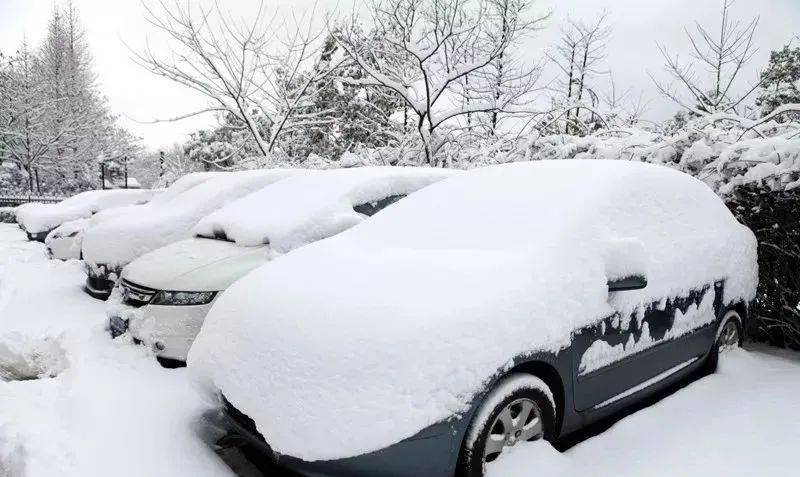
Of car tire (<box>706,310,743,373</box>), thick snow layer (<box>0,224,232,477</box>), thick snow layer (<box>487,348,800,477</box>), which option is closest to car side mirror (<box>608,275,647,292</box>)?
thick snow layer (<box>487,348,800,477</box>)

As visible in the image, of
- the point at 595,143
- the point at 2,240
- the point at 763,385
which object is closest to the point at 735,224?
the point at 763,385

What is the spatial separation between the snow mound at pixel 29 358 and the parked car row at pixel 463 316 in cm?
54

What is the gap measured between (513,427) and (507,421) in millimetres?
60

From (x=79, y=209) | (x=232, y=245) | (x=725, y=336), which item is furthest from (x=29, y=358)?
(x=79, y=209)

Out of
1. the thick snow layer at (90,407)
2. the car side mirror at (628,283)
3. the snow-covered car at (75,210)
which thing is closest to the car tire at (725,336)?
the car side mirror at (628,283)

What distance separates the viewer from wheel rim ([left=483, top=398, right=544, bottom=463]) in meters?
2.24

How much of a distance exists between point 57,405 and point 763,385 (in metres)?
4.35

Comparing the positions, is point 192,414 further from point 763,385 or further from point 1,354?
point 763,385

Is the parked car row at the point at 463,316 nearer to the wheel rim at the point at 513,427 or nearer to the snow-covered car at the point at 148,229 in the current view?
the wheel rim at the point at 513,427

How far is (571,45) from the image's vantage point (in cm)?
2050

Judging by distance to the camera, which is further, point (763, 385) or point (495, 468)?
point (763, 385)

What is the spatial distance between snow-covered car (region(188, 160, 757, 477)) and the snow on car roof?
3.50ft

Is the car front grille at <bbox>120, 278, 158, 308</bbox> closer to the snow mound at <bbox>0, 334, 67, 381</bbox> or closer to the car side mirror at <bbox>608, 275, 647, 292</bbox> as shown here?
the snow mound at <bbox>0, 334, 67, 381</bbox>

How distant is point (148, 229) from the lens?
5.88 meters
